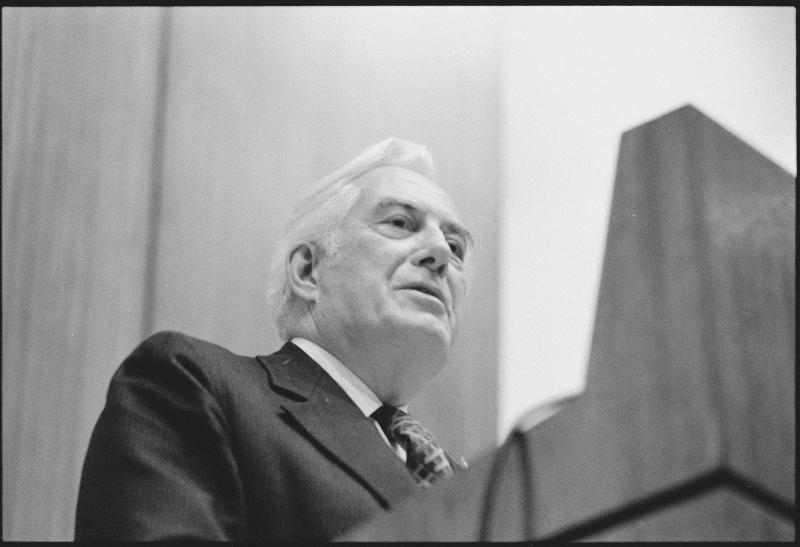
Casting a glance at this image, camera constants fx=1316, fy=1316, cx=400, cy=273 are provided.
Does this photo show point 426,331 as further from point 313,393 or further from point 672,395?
point 672,395

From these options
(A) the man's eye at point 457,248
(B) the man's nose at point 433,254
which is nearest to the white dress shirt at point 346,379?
(B) the man's nose at point 433,254

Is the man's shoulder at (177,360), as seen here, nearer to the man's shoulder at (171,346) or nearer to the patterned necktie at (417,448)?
the man's shoulder at (171,346)

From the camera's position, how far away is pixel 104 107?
2996 millimetres

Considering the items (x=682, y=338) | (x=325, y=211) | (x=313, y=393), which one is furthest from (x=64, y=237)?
(x=682, y=338)

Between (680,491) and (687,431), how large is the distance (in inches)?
1.6

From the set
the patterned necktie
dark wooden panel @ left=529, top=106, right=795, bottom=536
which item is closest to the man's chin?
the patterned necktie

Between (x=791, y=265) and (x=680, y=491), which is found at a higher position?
(x=791, y=265)

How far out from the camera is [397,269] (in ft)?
6.60

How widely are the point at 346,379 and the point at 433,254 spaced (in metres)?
0.26

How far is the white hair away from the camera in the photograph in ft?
6.90

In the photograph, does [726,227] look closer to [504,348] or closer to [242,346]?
[242,346]

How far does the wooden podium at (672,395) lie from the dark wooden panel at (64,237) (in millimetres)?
2078

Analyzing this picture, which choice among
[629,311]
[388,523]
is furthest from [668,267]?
[388,523]

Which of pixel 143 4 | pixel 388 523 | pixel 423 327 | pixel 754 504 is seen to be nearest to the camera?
pixel 754 504
